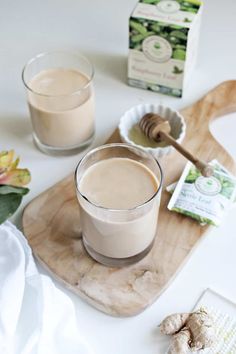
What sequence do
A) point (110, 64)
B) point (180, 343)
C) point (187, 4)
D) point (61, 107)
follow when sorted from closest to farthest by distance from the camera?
point (180, 343)
point (61, 107)
point (187, 4)
point (110, 64)

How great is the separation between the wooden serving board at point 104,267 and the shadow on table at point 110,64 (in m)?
0.26

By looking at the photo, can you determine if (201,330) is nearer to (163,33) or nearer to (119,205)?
(119,205)

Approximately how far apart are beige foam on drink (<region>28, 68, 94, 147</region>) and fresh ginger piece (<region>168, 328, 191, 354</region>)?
1.49ft

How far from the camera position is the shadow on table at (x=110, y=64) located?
137cm

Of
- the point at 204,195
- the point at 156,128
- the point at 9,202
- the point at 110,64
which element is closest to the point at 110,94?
the point at 110,64

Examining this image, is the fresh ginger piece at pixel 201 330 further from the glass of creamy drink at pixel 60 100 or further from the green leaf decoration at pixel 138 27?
the green leaf decoration at pixel 138 27

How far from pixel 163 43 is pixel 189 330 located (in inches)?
23.2

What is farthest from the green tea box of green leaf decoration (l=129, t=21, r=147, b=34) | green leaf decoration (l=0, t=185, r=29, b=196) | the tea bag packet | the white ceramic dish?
green leaf decoration (l=0, t=185, r=29, b=196)

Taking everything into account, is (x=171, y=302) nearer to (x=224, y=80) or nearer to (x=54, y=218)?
(x=54, y=218)

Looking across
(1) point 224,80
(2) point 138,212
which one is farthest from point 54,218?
(1) point 224,80

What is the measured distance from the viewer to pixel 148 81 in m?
1.32

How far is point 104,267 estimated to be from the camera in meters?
1.03

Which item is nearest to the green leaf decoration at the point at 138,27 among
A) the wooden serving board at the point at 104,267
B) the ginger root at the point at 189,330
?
the wooden serving board at the point at 104,267

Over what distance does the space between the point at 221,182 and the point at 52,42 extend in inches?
23.3
